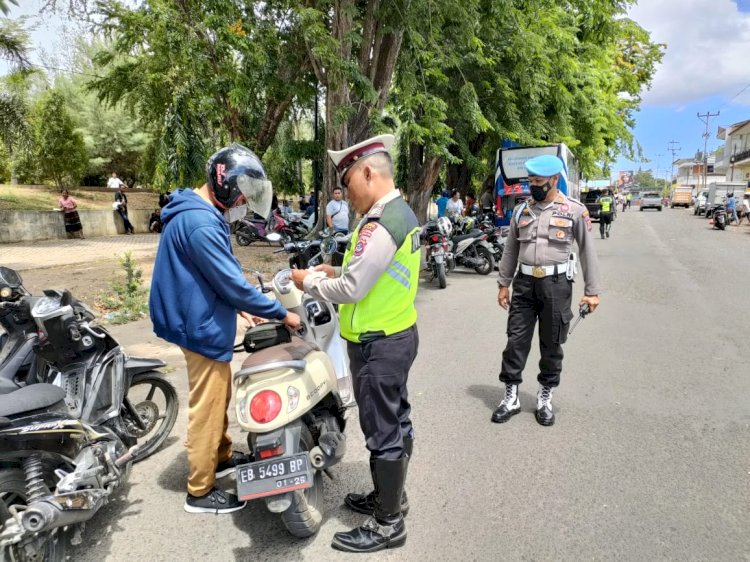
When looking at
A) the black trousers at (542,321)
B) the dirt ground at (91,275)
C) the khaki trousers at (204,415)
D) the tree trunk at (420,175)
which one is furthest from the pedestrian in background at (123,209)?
the khaki trousers at (204,415)

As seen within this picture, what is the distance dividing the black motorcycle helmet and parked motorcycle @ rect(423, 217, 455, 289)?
6.79 meters

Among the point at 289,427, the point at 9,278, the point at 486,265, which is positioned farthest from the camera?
the point at 486,265

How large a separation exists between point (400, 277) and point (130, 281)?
6.21 m

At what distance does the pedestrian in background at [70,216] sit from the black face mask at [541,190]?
15234 millimetres

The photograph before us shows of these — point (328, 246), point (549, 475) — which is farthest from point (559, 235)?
point (328, 246)

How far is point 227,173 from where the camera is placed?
Result: 2482 millimetres

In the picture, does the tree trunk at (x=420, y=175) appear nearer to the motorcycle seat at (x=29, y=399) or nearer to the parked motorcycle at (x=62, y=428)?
the parked motorcycle at (x=62, y=428)

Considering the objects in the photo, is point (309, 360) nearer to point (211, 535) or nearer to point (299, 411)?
point (299, 411)

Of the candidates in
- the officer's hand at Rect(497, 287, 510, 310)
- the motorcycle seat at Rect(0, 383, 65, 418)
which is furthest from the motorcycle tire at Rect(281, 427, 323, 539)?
the officer's hand at Rect(497, 287, 510, 310)

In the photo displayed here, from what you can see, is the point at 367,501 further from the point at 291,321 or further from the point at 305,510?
the point at 291,321

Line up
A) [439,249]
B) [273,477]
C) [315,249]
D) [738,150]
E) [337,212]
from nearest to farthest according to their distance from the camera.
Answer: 1. [273,477]
2. [315,249]
3. [439,249]
4. [337,212]
5. [738,150]

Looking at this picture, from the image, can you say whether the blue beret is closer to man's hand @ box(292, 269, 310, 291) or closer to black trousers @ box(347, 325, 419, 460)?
black trousers @ box(347, 325, 419, 460)

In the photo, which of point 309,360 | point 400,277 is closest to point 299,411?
point 309,360

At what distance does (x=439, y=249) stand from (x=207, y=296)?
7.14 meters
